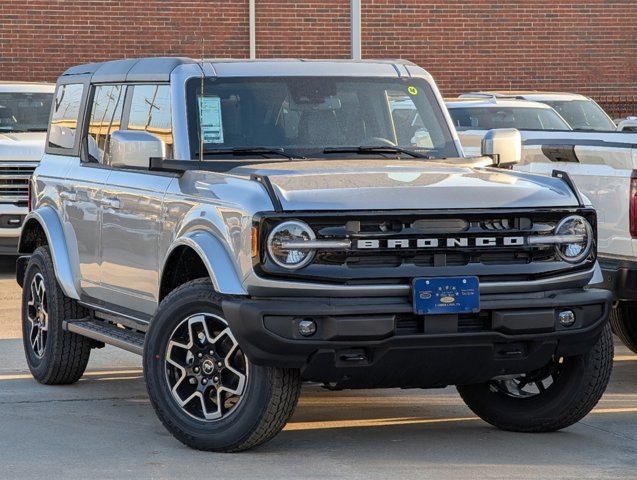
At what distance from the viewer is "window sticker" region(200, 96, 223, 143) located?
25.0ft

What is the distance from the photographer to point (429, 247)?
6422mm

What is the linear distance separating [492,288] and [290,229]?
0.94 metres

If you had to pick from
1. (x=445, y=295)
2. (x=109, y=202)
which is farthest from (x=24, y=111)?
(x=445, y=295)

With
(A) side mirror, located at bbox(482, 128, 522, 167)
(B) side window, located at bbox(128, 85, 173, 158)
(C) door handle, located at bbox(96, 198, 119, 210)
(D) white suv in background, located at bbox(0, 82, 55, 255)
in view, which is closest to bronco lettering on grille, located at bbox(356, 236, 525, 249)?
(A) side mirror, located at bbox(482, 128, 522, 167)

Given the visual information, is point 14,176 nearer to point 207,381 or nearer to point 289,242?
point 207,381

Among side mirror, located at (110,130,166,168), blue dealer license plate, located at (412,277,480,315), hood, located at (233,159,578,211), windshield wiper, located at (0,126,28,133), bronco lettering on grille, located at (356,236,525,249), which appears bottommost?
windshield wiper, located at (0,126,28,133)

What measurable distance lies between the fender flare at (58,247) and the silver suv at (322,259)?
0.39 meters

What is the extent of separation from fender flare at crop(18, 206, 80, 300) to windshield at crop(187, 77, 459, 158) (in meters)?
1.40

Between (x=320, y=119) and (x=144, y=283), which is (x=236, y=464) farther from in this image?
(x=320, y=119)

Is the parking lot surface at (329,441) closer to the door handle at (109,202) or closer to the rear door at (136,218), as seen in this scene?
the rear door at (136,218)

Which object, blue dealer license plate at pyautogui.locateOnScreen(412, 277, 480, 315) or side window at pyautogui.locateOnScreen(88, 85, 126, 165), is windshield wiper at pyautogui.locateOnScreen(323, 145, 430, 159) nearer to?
side window at pyautogui.locateOnScreen(88, 85, 126, 165)

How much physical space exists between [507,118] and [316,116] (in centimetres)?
876

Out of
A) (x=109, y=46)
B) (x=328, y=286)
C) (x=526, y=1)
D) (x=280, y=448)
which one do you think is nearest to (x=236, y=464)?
(x=280, y=448)

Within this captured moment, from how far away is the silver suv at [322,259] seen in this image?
6.29m
